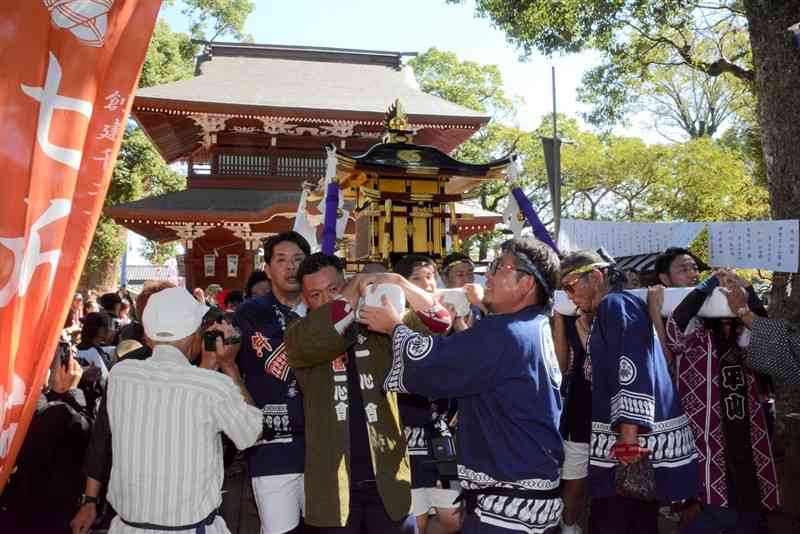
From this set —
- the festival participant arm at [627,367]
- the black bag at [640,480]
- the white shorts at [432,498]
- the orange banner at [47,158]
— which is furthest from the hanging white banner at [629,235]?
the orange banner at [47,158]

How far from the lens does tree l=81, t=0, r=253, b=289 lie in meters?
21.1

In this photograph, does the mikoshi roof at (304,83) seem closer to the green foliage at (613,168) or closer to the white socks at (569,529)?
the green foliage at (613,168)

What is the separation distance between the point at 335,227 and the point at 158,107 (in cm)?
958

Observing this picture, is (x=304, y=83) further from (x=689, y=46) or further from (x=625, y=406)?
(x=625, y=406)

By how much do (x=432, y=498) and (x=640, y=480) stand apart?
1106mm

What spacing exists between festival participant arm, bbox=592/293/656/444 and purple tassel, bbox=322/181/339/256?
9.83ft

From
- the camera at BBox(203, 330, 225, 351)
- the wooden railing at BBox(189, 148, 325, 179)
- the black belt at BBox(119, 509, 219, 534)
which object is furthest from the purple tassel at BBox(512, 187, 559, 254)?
the wooden railing at BBox(189, 148, 325, 179)

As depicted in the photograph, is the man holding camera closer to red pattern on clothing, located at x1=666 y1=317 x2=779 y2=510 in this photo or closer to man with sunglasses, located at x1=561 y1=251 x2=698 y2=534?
man with sunglasses, located at x1=561 y1=251 x2=698 y2=534

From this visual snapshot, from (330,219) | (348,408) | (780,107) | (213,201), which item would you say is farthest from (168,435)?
(213,201)

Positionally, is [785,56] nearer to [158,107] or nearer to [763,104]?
[763,104]

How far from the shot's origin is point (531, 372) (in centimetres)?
248

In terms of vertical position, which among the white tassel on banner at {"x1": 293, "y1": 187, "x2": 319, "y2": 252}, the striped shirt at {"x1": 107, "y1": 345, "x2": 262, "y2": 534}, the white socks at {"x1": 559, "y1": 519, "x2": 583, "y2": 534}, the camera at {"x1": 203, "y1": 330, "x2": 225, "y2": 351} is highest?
the white tassel on banner at {"x1": 293, "y1": 187, "x2": 319, "y2": 252}

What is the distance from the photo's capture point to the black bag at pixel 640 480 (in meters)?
3.19

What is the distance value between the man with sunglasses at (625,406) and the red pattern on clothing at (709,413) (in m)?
0.26
